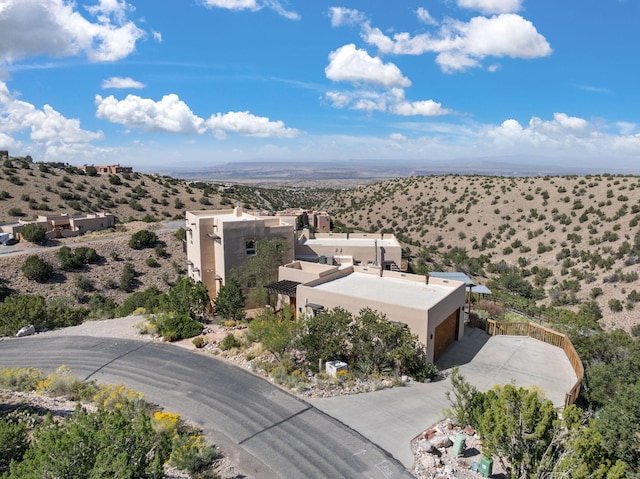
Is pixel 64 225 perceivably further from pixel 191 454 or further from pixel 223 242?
pixel 191 454

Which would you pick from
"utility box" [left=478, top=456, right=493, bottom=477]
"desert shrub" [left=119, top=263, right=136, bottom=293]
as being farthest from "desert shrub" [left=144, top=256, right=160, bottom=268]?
"utility box" [left=478, top=456, right=493, bottom=477]

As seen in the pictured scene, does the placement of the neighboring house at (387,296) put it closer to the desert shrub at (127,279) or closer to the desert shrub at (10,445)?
the desert shrub at (10,445)

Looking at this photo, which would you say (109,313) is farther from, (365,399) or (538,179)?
(538,179)

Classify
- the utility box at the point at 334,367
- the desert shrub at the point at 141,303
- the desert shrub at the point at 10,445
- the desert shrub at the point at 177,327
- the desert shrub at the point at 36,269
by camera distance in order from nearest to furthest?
the desert shrub at the point at 10,445
the utility box at the point at 334,367
the desert shrub at the point at 177,327
the desert shrub at the point at 141,303
the desert shrub at the point at 36,269

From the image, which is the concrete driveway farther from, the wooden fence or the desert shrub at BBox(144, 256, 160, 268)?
the desert shrub at BBox(144, 256, 160, 268)

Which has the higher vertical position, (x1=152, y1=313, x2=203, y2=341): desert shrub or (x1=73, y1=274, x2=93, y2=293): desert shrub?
(x1=152, y1=313, x2=203, y2=341): desert shrub

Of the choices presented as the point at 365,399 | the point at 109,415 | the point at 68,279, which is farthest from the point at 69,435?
the point at 68,279

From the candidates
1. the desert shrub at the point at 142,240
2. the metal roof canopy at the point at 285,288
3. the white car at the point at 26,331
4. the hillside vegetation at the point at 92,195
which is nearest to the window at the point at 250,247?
the metal roof canopy at the point at 285,288
